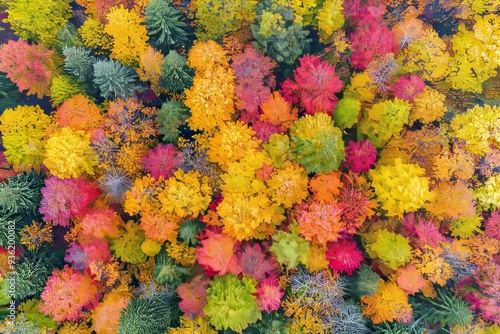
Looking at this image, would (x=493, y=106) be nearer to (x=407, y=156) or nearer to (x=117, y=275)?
(x=407, y=156)

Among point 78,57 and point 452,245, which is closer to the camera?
point 452,245

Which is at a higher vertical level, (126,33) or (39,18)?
(126,33)

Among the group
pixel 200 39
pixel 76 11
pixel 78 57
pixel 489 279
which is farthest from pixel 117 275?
pixel 489 279

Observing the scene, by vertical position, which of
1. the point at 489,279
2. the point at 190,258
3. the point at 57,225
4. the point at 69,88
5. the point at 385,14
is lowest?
the point at 57,225

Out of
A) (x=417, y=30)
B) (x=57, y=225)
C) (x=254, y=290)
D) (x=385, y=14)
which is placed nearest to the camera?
(x=254, y=290)

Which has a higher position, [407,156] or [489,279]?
[407,156]

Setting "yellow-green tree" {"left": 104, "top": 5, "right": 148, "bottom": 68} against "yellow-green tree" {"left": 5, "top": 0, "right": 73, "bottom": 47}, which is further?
"yellow-green tree" {"left": 5, "top": 0, "right": 73, "bottom": 47}

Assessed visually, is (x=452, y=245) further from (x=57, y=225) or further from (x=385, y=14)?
(x=57, y=225)

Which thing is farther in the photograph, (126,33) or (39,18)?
(39,18)

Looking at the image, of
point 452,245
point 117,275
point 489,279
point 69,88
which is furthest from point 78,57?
point 489,279

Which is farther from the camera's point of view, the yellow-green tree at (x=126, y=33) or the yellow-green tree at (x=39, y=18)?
the yellow-green tree at (x=39, y=18)

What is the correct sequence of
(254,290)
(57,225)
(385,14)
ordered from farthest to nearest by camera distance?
(57,225)
(385,14)
(254,290)
